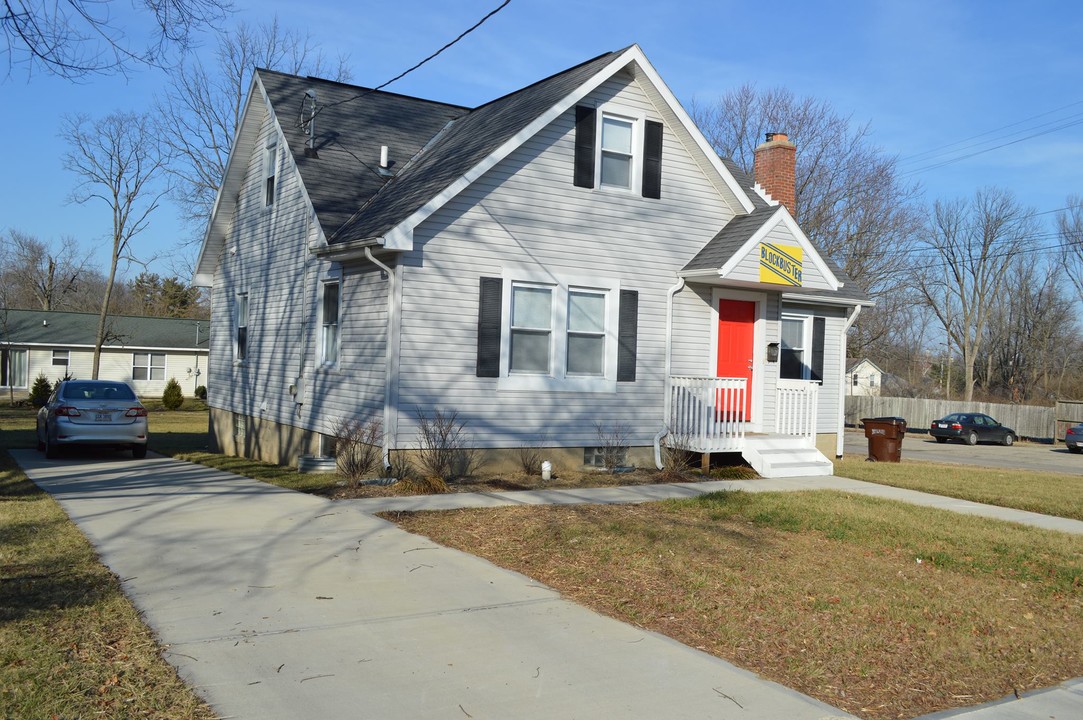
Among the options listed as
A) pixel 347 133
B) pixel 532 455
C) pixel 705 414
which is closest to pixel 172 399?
pixel 347 133

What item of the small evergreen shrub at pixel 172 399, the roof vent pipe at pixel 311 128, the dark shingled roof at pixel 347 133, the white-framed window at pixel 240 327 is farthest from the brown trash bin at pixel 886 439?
the small evergreen shrub at pixel 172 399

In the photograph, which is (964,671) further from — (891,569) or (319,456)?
(319,456)

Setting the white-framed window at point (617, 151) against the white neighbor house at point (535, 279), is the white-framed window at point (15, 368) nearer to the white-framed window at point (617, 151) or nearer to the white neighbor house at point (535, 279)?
the white neighbor house at point (535, 279)

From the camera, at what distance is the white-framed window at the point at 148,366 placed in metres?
48.4

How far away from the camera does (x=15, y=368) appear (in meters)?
45.3

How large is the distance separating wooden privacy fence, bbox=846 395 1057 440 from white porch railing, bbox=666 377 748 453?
1310 inches

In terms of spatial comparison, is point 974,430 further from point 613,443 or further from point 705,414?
point 613,443

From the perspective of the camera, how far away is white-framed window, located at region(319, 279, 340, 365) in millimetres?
15219

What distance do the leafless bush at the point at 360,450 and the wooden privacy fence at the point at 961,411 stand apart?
3746 centimetres

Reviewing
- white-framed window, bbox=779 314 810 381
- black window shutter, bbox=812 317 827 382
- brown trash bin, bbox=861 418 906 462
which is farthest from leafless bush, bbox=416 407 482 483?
brown trash bin, bbox=861 418 906 462

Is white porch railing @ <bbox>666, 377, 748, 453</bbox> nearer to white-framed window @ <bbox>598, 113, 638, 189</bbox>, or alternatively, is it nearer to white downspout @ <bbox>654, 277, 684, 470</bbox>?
white downspout @ <bbox>654, 277, 684, 470</bbox>

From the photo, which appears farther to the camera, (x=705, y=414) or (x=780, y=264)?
(x=780, y=264)

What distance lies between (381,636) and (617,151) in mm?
10784

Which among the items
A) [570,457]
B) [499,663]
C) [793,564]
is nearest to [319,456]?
[570,457]
